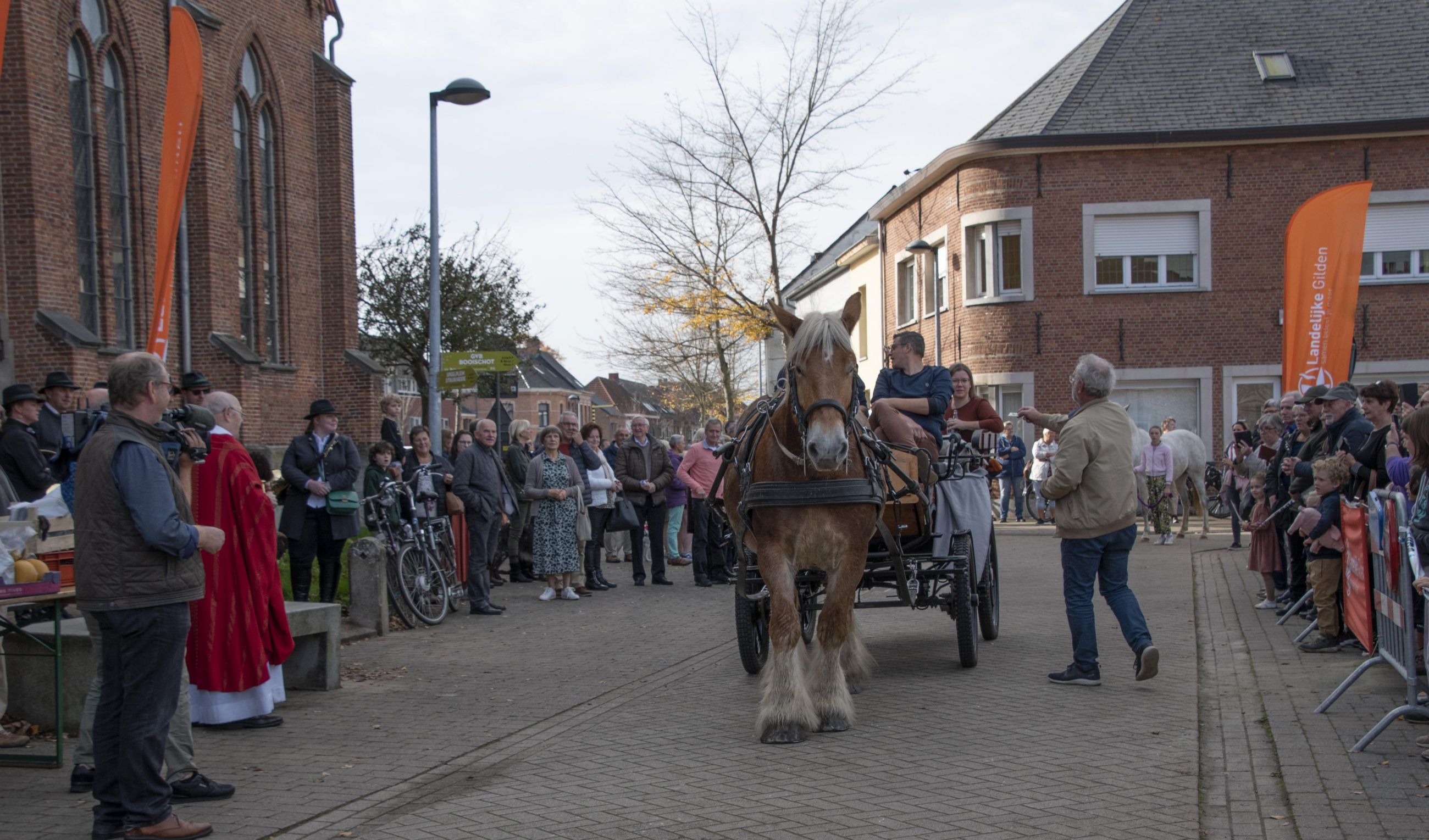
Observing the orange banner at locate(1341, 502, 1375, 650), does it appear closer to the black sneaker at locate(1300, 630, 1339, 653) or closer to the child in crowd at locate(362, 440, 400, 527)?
the black sneaker at locate(1300, 630, 1339, 653)

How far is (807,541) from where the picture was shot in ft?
21.0

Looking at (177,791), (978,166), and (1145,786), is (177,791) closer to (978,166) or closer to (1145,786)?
(1145,786)

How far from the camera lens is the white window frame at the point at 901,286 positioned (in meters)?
32.0

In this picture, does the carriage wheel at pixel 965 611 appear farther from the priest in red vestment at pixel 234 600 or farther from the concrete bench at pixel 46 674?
the concrete bench at pixel 46 674

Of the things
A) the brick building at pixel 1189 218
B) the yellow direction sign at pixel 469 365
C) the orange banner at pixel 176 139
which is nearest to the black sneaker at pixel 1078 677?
the orange banner at pixel 176 139

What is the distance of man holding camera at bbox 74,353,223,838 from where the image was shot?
4.62 m

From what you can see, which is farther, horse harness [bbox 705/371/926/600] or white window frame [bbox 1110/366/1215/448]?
white window frame [bbox 1110/366/1215/448]

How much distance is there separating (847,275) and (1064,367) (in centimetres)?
1582

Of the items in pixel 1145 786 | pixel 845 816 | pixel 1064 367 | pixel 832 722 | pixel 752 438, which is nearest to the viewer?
pixel 845 816

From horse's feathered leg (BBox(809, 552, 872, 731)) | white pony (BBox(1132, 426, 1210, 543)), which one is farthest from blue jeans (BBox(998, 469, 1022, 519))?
horse's feathered leg (BBox(809, 552, 872, 731))

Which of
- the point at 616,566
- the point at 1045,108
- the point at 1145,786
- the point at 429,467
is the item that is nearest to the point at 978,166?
the point at 1045,108

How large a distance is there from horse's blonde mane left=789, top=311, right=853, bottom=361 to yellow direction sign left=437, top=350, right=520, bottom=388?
1122 centimetres

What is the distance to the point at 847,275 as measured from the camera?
40.9 meters

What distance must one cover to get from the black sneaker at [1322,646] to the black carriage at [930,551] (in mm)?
2387
